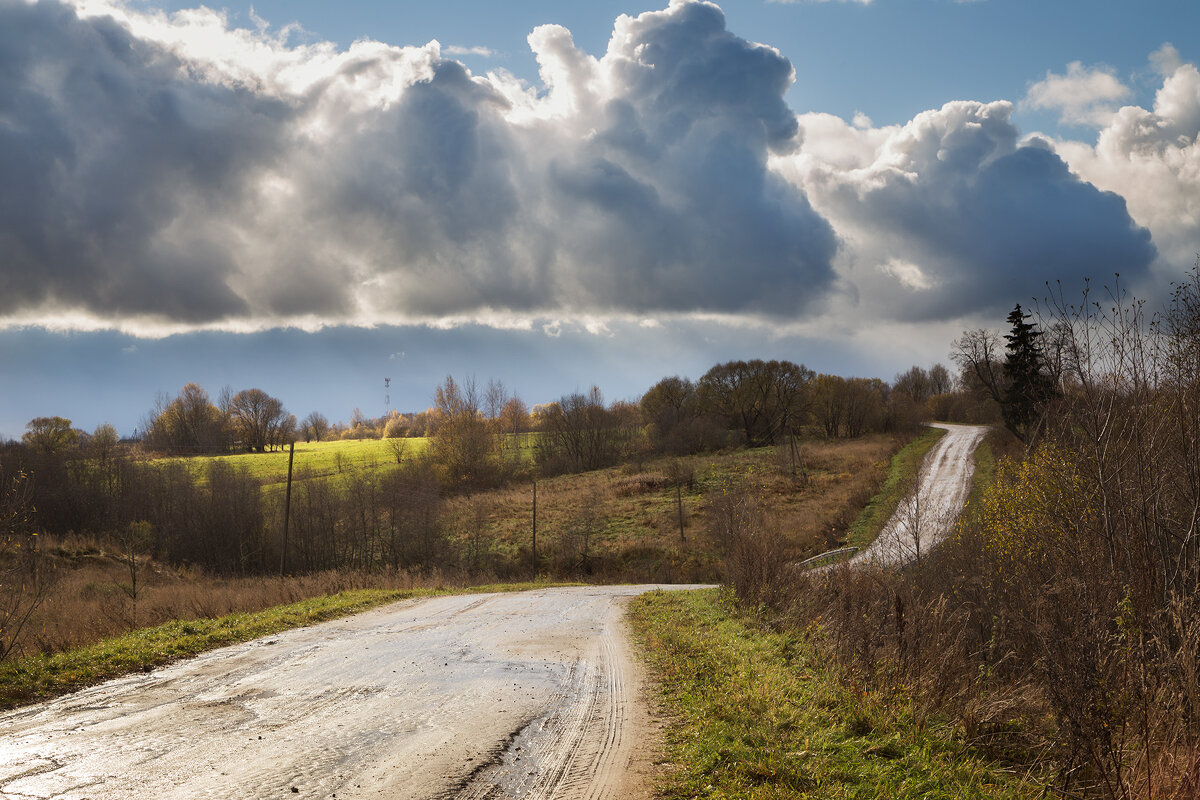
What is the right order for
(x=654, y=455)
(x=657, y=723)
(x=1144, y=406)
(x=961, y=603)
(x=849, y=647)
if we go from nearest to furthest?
(x=657, y=723), (x=1144, y=406), (x=849, y=647), (x=961, y=603), (x=654, y=455)

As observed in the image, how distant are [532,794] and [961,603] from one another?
39.2 ft

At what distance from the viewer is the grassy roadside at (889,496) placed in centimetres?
3600

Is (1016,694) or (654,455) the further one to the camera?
(654,455)

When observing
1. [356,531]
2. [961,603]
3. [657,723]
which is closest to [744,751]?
[657,723]

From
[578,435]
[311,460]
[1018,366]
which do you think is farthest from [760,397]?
[311,460]

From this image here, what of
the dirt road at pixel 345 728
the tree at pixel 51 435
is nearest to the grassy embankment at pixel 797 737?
the dirt road at pixel 345 728

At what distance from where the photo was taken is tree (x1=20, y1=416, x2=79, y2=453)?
182 ft

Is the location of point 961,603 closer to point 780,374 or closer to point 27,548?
point 27,548

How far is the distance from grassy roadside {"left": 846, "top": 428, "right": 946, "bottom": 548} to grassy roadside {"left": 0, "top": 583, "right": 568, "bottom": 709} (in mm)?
20737

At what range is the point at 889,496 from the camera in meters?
43.6

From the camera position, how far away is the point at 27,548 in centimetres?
1307

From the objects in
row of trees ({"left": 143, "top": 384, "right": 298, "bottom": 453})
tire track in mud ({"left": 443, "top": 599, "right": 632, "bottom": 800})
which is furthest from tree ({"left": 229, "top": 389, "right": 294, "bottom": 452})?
tire track in mud ({"left": 443, "top": 599, "right": 632, "bottom": 800})

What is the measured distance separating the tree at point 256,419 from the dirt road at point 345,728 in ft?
259

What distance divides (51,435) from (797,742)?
71931 mm
